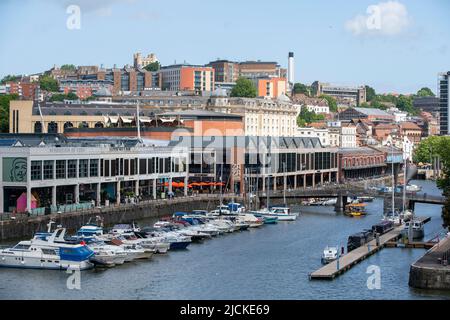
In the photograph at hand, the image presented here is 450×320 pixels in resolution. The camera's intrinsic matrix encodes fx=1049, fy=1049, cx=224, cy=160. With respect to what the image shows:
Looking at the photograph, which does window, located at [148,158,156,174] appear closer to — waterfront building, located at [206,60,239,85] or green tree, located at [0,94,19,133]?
green tree, located at [0,94,19,133]

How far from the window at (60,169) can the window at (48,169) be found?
0.61m

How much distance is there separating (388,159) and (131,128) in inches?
1427

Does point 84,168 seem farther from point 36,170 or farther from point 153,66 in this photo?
point 153,66

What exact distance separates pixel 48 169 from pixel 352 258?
61.7 feet

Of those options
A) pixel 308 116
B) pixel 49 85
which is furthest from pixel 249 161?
pixel 49 85

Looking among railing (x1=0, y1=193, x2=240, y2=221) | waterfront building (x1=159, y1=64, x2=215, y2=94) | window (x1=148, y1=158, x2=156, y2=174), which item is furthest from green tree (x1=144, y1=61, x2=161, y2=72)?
window (x1=148, y1=158, x2=156, y2=174)

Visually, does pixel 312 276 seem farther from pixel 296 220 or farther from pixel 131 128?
pixel 131 128

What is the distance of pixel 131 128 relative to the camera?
76.5 metres

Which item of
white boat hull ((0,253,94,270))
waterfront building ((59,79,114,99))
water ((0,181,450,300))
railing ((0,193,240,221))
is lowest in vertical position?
water ((0,181,450,300))

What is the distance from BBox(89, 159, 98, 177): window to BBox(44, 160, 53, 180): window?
171 inches

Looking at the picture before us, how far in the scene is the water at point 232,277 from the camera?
110ft

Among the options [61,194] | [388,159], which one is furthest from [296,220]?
[388,159]

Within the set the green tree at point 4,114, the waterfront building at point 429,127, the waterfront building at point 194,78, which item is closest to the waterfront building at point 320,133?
the green tree at point 4,114

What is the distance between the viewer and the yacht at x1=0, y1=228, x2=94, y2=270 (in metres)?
38.1
